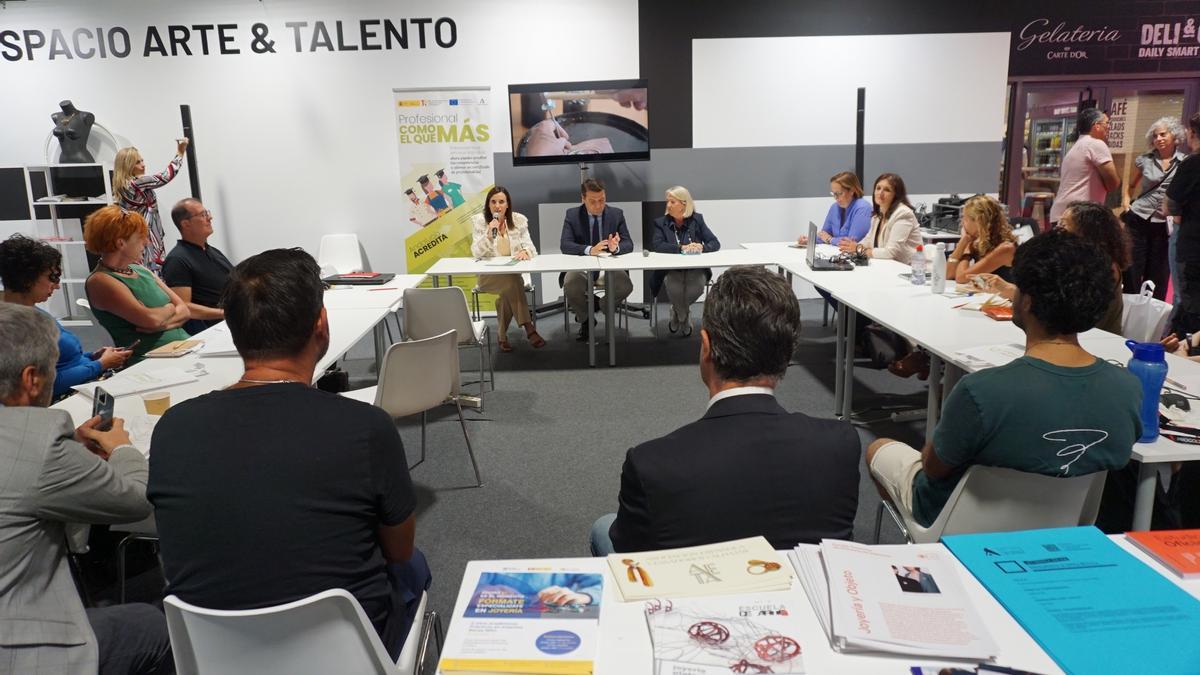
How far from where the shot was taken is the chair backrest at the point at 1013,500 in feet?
5.87

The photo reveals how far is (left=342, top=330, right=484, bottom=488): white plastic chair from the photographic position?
2904 mm

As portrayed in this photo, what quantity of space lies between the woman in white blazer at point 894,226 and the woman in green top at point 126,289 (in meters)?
3.98

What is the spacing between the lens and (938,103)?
6.93m

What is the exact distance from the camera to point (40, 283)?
9.16ft

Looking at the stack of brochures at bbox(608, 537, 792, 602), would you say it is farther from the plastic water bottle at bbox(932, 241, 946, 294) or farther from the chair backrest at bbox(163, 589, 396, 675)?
the plastic water bottle at bbox(932, 241, 946, 294)

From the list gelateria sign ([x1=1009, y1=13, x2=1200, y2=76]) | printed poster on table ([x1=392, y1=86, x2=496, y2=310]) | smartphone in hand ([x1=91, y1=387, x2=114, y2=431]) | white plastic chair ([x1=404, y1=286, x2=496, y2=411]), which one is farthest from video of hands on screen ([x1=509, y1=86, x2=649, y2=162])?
smartphone in hand ([x1=91, y1=387, x2=114, y2=431])

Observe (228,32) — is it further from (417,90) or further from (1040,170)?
(1040,170)

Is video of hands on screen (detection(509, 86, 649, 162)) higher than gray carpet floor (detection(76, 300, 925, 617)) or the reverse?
higher

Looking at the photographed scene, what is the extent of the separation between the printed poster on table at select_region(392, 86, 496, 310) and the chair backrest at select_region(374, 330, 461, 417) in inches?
A: 136

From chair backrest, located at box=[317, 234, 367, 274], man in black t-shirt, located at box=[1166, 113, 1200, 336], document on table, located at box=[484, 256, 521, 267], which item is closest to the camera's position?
man in black t-shirt, located at box=[1166, 113, 1200, 336]

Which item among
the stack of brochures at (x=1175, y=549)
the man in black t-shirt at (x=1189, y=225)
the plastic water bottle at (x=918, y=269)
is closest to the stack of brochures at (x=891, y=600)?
the stack of brochures at (x=1175, y=549)

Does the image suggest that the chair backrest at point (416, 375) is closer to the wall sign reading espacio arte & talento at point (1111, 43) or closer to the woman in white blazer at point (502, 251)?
the woman in white blazer at point (502, 251)

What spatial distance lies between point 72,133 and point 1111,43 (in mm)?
8998

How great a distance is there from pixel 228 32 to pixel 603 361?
4355 mm
